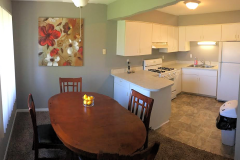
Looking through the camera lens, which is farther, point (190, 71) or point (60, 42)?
point (190, 71)

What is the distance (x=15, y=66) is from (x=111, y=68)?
1984 mm

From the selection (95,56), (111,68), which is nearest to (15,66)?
(95,56)

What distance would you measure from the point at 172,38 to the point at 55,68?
11.1ft

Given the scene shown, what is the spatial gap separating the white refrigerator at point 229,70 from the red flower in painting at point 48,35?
394cm

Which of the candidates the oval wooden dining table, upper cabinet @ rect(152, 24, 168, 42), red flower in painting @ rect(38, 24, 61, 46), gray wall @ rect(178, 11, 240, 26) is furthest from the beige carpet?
gray wall @ rect(178, 11, 240, 26)

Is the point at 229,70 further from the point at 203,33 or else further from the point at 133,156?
the point at 133,156

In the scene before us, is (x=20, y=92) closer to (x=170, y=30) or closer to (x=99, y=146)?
(x=99, y=146)

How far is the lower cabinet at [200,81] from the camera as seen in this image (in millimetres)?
5793

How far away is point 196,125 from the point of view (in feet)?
13.5

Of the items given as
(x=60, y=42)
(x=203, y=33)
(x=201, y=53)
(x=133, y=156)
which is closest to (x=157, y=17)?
(x=203, y=33)

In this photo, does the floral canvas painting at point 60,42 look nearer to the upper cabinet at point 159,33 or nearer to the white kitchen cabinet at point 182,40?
the upper cabinet at point 159,33

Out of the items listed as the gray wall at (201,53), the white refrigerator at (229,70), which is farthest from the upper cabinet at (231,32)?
the gray wall at (201,53)

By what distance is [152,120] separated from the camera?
375 centimetres

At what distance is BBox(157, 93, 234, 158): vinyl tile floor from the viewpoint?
334 centimetres
